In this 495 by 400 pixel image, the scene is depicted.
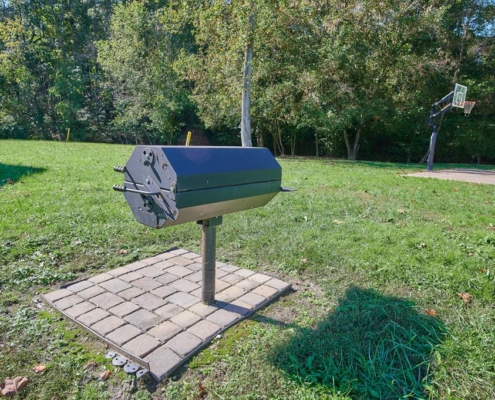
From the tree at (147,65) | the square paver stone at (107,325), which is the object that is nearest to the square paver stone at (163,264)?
the square paver stone at (107,325)

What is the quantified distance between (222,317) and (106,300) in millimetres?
→ 864

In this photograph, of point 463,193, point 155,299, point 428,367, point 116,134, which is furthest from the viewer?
point 116,134

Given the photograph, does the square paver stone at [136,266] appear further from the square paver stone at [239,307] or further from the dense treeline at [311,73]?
the dense treeline at [311,73]

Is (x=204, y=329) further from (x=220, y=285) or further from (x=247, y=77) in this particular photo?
(x=247, y=77)

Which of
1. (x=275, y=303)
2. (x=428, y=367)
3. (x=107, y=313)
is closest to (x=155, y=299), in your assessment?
(x=107, y=313)

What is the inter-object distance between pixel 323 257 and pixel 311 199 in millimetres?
2271

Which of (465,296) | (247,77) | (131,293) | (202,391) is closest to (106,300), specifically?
(131,293)

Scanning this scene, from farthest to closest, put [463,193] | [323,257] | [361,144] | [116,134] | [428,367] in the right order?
[116,134] < [361,144] < [463,193] < [323,257] < [428,367]

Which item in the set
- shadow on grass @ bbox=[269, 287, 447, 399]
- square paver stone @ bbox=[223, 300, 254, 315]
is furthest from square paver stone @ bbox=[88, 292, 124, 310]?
shadow on grass @ bbox=[269, 287, 447, 399]

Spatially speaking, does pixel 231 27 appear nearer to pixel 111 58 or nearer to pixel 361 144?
pixel 361 144

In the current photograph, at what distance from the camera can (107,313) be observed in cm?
235

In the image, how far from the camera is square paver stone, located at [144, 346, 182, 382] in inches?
70.5

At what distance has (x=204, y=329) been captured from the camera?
7.19 feet

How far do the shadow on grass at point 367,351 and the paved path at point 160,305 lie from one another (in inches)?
19.0
